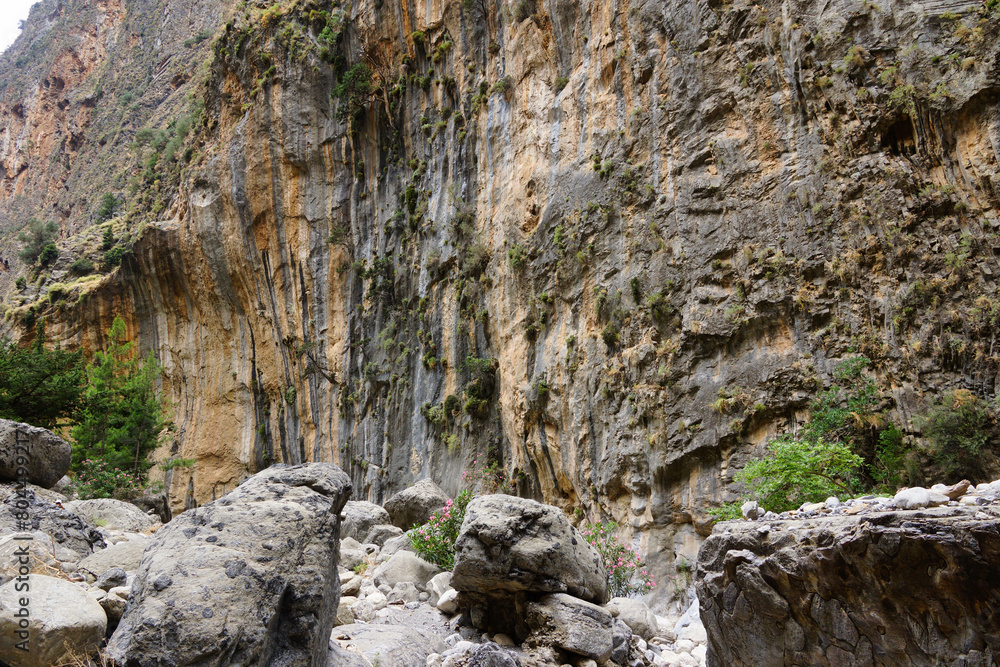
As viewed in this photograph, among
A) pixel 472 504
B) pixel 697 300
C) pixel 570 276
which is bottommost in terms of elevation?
pixel 472 504

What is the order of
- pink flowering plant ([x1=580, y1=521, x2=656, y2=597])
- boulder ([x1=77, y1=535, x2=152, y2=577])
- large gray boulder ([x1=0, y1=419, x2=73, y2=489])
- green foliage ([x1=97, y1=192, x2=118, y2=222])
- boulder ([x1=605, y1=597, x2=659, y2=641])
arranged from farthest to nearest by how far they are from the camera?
green foliage ([x1=97, y1=192, x2=118, y2=222]), large gray boulder ([x1=0, y1=419, x2=73, y2=489]), pink flowering plant ([x1=580, y1=521, x2=656, y2=597]), boulder ([x1=605, y1=597, x2=659, y2=641]), boulder ([x1=77, y1=535, x2=152, y2=577])

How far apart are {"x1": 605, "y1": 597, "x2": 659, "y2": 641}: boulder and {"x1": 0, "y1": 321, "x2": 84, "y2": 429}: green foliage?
55.6 ft

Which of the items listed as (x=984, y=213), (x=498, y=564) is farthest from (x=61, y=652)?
(x=984, y=213)

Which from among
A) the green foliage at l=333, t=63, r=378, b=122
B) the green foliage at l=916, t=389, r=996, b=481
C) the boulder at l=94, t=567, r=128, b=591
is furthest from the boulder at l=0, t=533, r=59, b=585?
the green foliage at l=333, t=63, r=378, b=122

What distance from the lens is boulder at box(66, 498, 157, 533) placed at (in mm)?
11609

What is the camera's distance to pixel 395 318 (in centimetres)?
2348

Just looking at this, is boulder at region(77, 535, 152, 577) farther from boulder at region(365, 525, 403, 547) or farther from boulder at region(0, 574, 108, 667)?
boulder at region(365, 525, 403, 547)

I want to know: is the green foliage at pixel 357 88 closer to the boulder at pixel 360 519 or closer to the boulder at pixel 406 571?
the boulder at pixel 360 519

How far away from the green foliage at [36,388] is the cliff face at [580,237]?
9379 millimetres

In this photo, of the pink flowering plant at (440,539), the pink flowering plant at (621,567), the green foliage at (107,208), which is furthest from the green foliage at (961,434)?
the green foliage at (107,208)

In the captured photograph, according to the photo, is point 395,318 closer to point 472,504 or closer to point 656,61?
point 656,61

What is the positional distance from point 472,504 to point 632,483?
5.23 m

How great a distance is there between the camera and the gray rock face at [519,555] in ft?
21.4

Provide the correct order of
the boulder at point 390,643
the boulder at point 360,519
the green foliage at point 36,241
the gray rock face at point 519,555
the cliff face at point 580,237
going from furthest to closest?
1. the green foliage at point 36,241
2. the boulder at point 360,519
3. the cliff face at point 580,237
4. the gray rock face at point 519,555
5. the boulder at point 390,643
